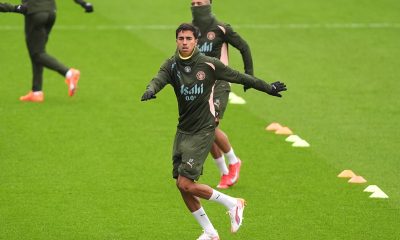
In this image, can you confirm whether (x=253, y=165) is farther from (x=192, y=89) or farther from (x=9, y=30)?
(x=9, y=30)

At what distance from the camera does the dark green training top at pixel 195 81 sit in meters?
11.7

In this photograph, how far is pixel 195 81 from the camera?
11711 mm

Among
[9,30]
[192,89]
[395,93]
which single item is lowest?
[9,30]

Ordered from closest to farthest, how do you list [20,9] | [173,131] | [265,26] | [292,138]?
[292,138] → [20,9] → [173,131] → [265,26]

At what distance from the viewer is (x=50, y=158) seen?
15531 mm

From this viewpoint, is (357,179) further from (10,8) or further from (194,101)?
(10,8)

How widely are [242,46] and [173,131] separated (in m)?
3.74

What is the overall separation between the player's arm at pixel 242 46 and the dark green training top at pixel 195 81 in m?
2.00

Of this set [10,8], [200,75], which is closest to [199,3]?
[200,75]

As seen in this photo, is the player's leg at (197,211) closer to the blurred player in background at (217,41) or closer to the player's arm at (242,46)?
the blurred player in background at (217,41)

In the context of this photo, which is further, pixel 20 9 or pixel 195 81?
pixel 20 9

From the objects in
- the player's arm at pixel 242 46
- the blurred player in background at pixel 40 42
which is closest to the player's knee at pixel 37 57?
the blurred player in background at pixel 40 42

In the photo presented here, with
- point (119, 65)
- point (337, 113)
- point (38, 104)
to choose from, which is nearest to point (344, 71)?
point (337, 113)

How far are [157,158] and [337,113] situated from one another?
13.4 feet
